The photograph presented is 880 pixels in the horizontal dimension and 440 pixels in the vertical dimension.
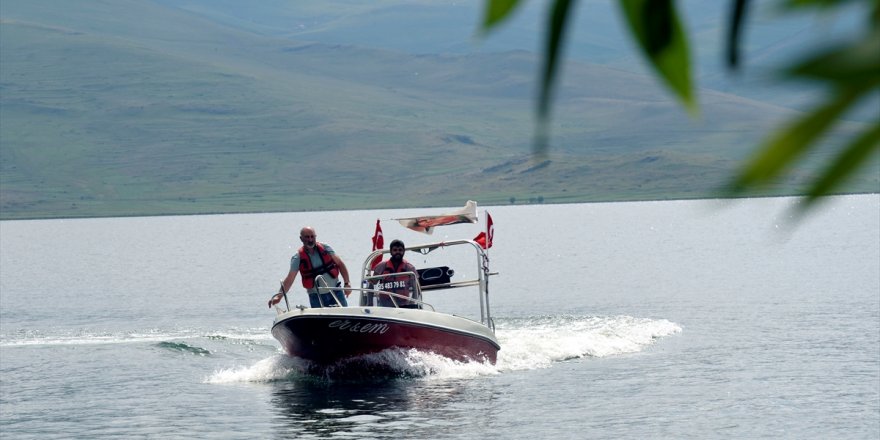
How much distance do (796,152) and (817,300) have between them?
61.1m

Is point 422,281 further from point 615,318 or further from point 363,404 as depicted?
point 615,318

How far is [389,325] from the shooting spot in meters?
27.9

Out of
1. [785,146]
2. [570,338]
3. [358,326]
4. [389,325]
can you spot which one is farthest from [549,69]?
[570,338]

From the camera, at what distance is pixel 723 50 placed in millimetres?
932

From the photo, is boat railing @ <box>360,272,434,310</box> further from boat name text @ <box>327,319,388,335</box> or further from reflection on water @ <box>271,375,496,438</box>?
reflection on water @ <box>271,375,496,438</box>

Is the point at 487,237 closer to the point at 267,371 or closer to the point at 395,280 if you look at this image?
the point at 395,280

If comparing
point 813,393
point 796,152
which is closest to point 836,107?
point 796,152

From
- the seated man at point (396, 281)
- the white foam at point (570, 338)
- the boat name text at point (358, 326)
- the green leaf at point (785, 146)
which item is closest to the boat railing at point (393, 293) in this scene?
the seated man at point (396, 281)

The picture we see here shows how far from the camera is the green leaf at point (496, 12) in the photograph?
3.20ft

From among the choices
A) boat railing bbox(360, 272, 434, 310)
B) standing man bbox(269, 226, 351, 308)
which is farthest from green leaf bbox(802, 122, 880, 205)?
boat railing bbox(360, 272, 434, 310)

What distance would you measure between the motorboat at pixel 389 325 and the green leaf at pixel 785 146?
2517 centimetres

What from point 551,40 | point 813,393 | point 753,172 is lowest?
point 813,393

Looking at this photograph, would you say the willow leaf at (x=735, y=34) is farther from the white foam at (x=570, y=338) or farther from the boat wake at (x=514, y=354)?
the white foam at (x=570, y=338)

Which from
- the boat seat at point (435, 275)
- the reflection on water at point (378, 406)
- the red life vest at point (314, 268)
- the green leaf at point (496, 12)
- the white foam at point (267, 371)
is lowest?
the reflection on water at point (378, 406)
